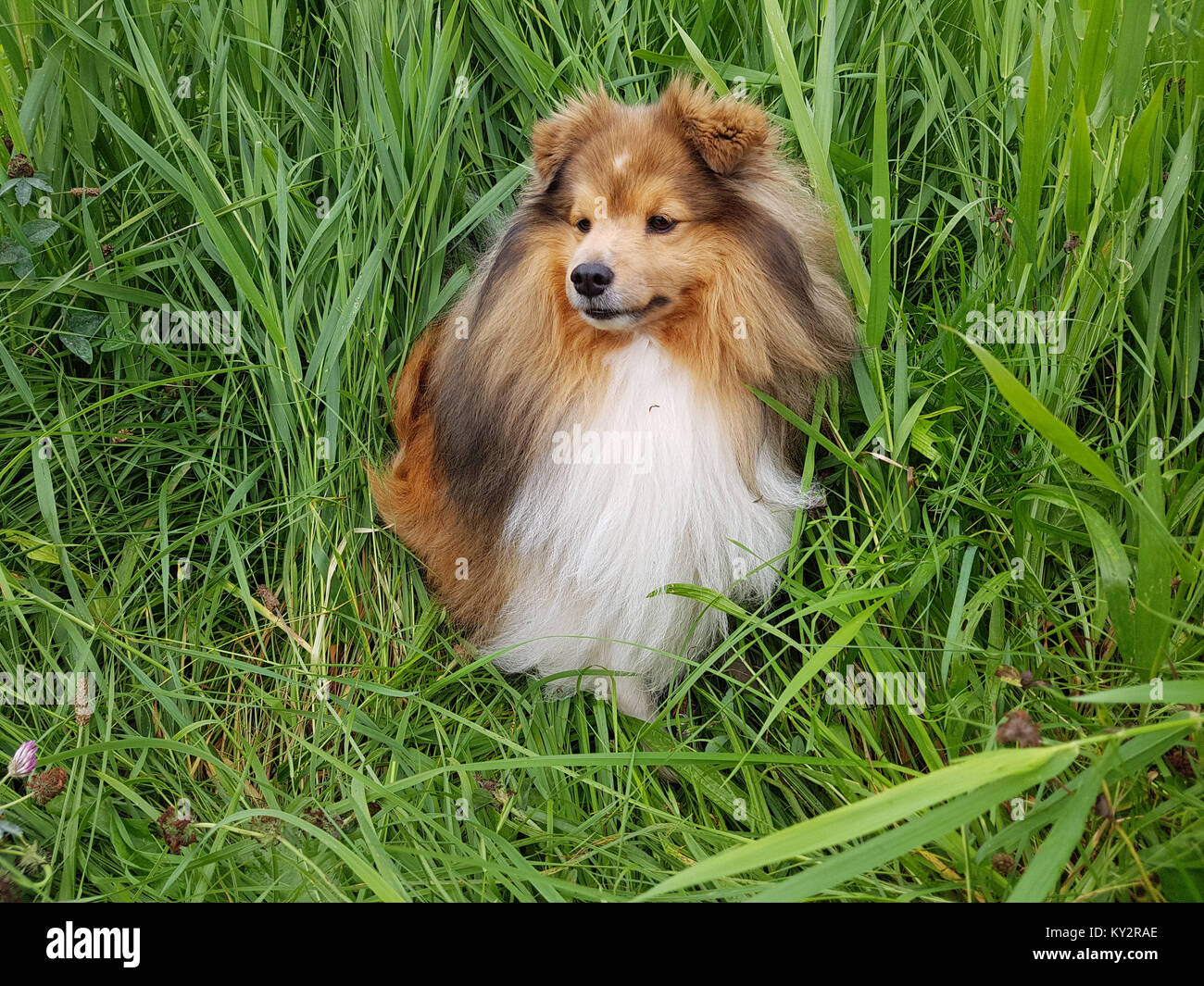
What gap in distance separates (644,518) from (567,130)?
3.62ft

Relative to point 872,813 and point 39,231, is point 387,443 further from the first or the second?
point 872,813

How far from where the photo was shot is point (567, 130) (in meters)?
2.58

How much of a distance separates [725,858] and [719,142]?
1.76 metres

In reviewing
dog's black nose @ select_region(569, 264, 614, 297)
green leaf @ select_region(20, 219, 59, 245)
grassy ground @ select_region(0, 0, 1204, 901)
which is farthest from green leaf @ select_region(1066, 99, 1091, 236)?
green leaf @ select_region(20, 219, 59, 245)

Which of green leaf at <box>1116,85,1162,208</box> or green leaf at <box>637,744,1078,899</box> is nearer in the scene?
green leaf at <box>637,744,1078,899</box>

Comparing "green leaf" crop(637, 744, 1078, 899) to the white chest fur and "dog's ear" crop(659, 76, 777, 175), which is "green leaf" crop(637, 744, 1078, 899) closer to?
the white chest fur

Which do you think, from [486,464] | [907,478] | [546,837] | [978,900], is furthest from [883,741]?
[486,464]

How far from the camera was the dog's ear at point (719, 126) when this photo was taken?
243 cm

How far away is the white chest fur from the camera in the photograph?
2521mm

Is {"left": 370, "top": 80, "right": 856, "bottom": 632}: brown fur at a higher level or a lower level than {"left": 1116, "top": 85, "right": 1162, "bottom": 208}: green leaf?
lower

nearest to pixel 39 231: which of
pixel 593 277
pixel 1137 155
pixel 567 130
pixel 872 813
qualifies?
pixel 567 130

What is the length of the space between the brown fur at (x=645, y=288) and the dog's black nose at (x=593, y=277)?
26mm

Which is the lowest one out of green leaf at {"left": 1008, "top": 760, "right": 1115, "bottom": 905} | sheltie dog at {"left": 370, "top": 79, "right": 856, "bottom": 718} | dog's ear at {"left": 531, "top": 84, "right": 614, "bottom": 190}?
green leaf at {"left": 1008, "top": 760, "right": 1115, "bottom": 905}

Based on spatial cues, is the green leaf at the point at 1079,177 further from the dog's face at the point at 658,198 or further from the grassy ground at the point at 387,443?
the dog's face at the point at 658,198
